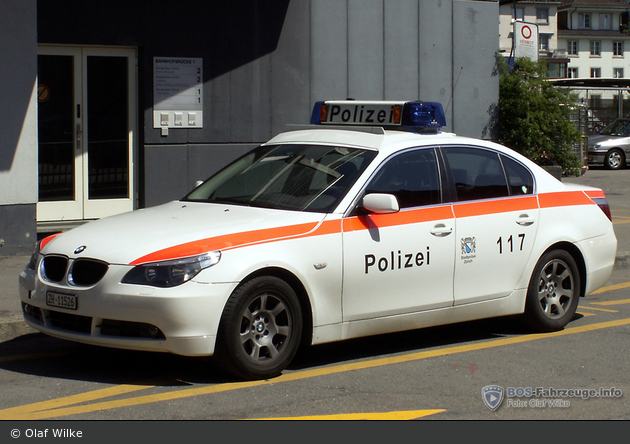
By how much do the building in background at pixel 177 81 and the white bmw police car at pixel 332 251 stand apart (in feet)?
15.9

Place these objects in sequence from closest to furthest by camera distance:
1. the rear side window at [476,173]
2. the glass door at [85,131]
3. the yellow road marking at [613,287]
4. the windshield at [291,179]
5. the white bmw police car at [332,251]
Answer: the white bmw police car at [332,251]
the windshield at [291,179]
the rear side window at [476,173]
the yellow road marking at [613,287]
the glass door at [85,131]

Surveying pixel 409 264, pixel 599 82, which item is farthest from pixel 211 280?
pixel 599 82

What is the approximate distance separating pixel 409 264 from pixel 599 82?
99.2 feet

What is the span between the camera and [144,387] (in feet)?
17.8

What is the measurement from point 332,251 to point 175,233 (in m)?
1.03

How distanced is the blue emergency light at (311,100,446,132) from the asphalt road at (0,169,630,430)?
5.55 feet

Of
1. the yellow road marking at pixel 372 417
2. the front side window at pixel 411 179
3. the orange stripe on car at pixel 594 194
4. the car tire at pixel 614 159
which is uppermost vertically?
the car tire at pixel 614 159

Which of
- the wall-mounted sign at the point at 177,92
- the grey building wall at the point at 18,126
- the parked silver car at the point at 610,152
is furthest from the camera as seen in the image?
the parked silver car at the point at 610,152

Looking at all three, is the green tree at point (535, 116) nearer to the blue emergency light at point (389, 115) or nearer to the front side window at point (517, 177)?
the front side window at point (517, 177)

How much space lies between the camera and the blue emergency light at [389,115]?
693cm

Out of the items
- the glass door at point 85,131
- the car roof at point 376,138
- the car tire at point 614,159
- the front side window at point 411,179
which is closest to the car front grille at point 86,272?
the front side window at point 411,179

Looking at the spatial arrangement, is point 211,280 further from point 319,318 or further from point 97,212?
point 97,212

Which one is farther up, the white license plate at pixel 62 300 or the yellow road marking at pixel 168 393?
the white license plate at pixel 62 300

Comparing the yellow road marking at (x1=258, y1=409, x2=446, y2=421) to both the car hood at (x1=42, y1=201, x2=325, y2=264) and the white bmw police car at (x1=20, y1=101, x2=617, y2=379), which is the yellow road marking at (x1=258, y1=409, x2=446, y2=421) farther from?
the car hood at (x1=42, y1=201, x2=325, y2=264)
